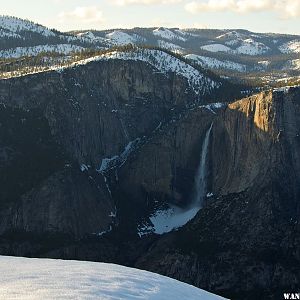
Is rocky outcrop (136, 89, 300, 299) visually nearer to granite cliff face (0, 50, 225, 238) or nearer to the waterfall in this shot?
the waterfall

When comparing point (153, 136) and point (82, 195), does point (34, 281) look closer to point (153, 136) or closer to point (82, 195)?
point (82, 195)

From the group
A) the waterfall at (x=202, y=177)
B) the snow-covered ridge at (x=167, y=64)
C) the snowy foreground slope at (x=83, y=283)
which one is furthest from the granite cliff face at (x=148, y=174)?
the snowy foreground slope at (x=83, y=283)

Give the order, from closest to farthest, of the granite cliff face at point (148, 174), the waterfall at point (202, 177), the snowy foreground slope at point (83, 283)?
the snowy foreground slope at point (83, 283) < the granite cliff face at point (148, 174) < the waterfall at point (202, 177)

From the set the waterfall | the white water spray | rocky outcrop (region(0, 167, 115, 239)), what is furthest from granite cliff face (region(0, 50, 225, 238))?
the waterfall

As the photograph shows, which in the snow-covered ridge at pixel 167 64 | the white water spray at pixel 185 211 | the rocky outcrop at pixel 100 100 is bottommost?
the white water spray at pixel 185 211

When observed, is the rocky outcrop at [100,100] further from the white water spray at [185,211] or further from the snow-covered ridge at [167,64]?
the white water spray at [185,211]

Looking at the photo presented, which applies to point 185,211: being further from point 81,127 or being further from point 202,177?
point 81,127

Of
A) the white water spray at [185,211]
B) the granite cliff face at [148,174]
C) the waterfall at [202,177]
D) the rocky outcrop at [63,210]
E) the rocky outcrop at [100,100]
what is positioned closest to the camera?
the granite cliff face at [148,174]

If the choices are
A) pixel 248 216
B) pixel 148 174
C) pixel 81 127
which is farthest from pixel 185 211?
pixel 81 127
